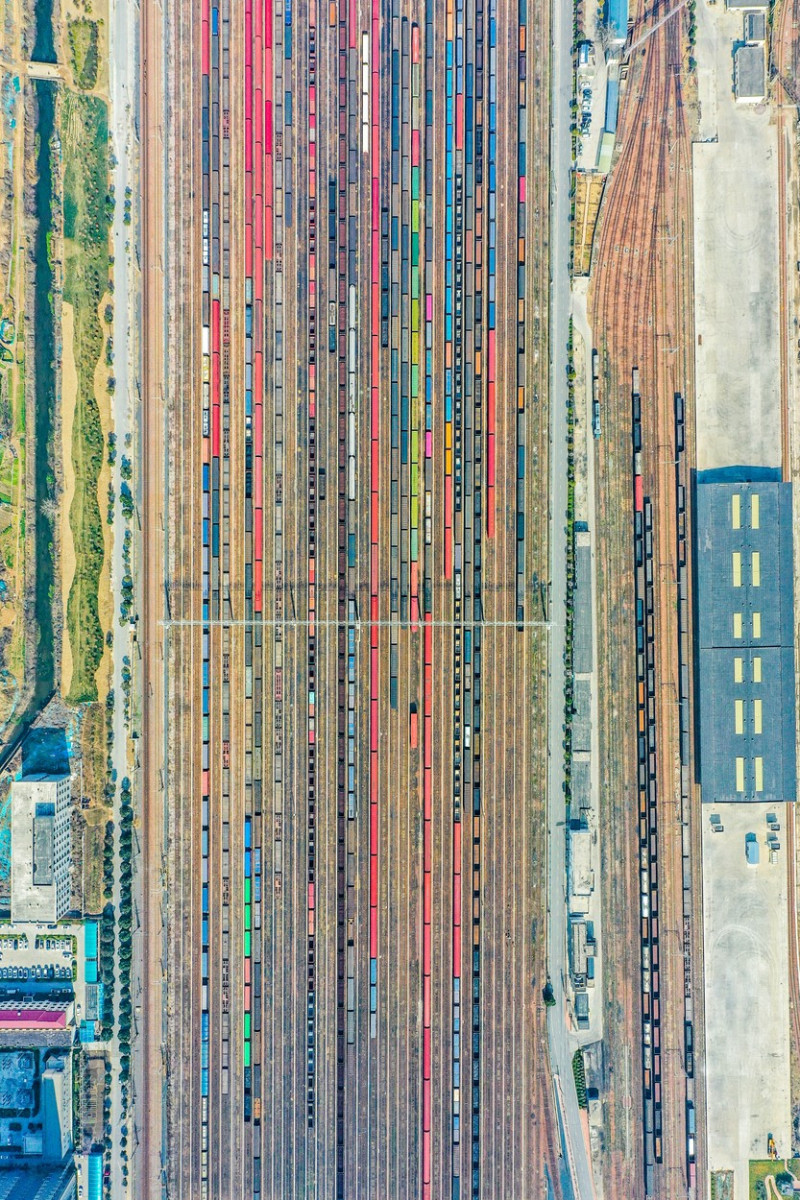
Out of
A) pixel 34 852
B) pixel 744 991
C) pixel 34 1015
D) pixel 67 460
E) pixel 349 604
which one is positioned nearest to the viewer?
pixel 34 852

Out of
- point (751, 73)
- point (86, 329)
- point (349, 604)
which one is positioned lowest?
point (349, 604)

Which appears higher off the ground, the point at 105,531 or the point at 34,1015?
the point at 105,531

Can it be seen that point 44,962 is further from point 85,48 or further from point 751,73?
point 751,73

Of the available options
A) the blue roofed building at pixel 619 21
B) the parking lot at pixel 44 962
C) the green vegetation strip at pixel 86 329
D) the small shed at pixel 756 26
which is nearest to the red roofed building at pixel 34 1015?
the parking lot at pixel 44 962

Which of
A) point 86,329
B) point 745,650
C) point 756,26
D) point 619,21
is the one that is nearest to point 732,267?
point 756,26

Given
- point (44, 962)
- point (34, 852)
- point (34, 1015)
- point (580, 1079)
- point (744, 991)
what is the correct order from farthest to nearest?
point (744, 991) → point (44, 962) → point (580, 1079) → point (34, 1015) → point (34, 852)
